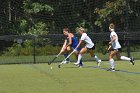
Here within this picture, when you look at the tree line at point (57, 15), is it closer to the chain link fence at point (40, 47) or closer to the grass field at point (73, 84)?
the chain link fence at point (40, 47)

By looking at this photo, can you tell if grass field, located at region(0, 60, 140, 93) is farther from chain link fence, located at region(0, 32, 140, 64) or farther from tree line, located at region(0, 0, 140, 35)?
tree line, located at region(0, 0, 140, 35)

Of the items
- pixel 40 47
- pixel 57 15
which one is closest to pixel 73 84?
pixel 40 47

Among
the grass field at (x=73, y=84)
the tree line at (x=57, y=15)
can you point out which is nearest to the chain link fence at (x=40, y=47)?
the tree line at (x=57, y=15)

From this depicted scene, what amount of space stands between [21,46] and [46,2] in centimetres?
523

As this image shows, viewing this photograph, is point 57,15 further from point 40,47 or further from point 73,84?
point 73,84

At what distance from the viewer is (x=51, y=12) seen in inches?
1453

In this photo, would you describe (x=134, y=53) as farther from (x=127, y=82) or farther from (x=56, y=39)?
(x=127, y=82)

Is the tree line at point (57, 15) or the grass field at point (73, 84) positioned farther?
the tree line at point (57, 15)

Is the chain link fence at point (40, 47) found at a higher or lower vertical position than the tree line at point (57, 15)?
lower

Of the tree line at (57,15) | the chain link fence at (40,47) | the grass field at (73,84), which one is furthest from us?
the tree line at (57,15)

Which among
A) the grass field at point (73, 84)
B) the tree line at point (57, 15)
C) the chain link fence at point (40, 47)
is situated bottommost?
the grass field at point (73, 84)

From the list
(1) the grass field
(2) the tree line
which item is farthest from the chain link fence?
(1) the grass field

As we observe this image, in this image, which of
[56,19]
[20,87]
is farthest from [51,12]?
[20,87]

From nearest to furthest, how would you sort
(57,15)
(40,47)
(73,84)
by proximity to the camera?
1. (73,84)
2. (40,47)
3. (57,15)
